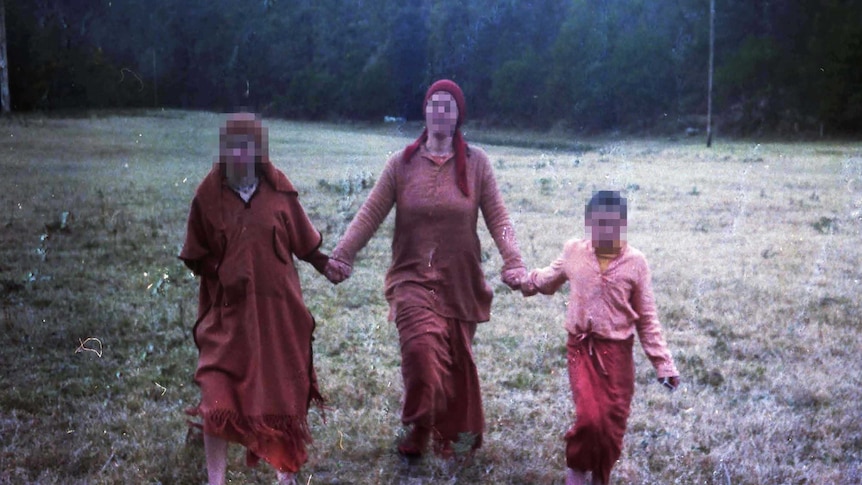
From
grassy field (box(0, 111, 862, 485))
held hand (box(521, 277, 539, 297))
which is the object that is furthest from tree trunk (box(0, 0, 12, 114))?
held hand (box(521, 277, 539, 297))

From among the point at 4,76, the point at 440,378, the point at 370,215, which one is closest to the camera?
the point at 440,378

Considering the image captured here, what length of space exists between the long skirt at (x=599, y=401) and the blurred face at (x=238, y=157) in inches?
69.4

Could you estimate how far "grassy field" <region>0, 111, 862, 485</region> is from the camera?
4602mm

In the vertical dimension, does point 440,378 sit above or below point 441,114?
below

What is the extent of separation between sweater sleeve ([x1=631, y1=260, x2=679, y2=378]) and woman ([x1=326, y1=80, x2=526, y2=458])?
0.72m

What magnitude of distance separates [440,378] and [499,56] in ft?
124

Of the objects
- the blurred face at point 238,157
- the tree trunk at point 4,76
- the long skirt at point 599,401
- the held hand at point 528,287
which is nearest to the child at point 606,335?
the long skirt at point 599,401

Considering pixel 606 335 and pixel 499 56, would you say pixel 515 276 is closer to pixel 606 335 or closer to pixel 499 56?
pixel 606 335

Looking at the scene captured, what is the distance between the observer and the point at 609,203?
388cm

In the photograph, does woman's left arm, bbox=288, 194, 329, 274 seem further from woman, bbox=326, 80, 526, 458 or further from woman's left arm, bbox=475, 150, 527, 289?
woman's left arm, bbox=475, 150, 527, 289

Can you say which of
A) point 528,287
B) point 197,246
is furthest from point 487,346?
point 197,246

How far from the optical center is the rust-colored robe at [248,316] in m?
3.89

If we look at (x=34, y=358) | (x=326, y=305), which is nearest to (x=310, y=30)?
(x=326, y=305)

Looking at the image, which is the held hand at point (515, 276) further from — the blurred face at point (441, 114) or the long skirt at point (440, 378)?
the blurred face at point (441, 114)
